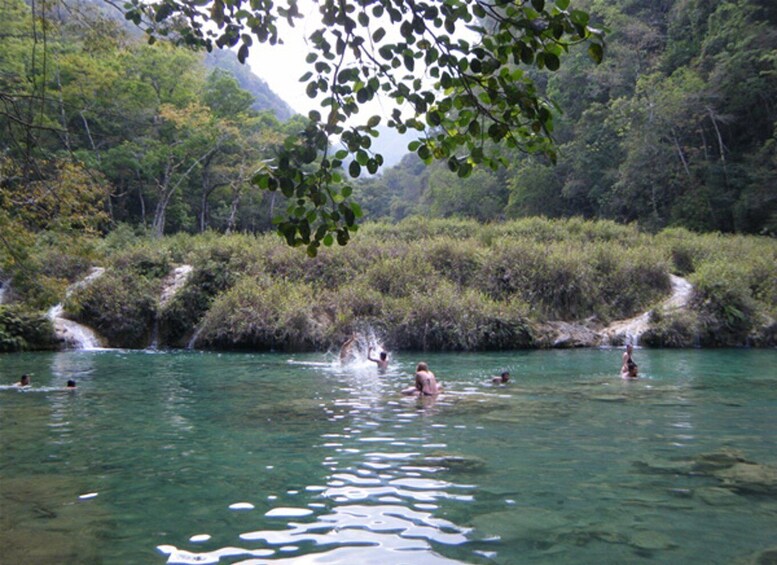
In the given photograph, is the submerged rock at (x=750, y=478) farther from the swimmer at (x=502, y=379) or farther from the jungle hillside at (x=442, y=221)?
the jungle hillside at (x=442, y=221)

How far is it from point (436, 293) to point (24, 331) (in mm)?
13981

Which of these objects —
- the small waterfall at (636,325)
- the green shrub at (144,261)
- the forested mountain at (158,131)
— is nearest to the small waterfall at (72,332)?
the green shrub at (144,261)

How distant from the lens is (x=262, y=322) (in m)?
21.8

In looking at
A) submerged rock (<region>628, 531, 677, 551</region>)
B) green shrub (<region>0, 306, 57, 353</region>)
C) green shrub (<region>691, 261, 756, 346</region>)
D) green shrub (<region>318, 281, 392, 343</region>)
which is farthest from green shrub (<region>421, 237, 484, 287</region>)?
submerged rock (<region>628, 531, 677, 551</region>)

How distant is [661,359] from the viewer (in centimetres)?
1819

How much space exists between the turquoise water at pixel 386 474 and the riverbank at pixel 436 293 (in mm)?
9020

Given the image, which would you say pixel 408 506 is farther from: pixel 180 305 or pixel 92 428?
pixel 180 305

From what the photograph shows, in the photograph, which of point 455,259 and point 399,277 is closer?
point 399,277

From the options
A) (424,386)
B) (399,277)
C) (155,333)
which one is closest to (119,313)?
(155,333)

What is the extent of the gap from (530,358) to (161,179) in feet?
111

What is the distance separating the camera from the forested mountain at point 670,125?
33406 mm

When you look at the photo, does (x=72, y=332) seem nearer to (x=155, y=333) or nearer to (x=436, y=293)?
(x=155, y=333)

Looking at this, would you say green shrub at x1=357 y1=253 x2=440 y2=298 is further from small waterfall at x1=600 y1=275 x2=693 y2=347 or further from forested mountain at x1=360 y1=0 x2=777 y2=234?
forested mountain at x1=360 y1=0 x2=777 y2=234

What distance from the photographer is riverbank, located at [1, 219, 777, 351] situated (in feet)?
72.2
